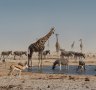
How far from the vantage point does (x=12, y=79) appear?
2534 centimetres

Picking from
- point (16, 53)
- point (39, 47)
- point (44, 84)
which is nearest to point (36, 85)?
point (44, 84)

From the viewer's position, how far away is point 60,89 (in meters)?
20.4

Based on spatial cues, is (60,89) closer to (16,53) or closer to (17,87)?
(17,87)

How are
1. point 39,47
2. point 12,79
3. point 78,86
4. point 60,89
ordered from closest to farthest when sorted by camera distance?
point 60,89 < point 78,86 < point 12,79 < point 39,47

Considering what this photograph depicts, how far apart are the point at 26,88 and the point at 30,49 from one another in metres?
17.3

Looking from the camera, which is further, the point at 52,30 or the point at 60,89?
the point at 52,30

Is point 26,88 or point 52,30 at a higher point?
Answer: point 52,30

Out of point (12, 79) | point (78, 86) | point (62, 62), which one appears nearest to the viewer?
point (78, 86)

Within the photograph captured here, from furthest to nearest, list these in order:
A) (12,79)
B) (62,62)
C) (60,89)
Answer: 1. (62,62)
2. (12,79)
3. (60,89)

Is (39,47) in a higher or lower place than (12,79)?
higher

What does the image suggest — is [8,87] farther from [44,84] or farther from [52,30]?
[52,30]

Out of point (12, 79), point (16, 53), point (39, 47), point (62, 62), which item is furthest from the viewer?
point (16, 53)

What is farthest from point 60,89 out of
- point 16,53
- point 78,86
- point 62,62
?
point 16,53

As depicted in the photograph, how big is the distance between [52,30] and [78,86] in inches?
604
